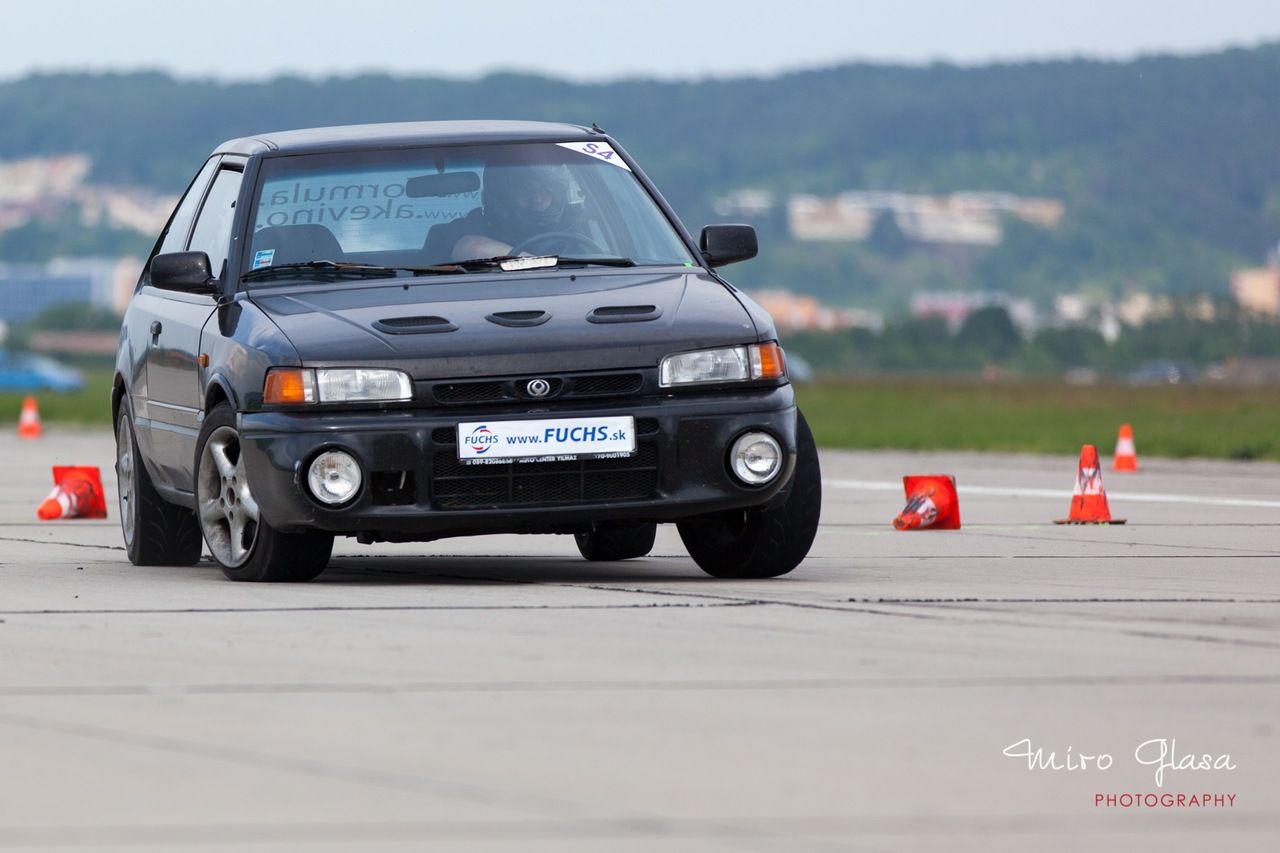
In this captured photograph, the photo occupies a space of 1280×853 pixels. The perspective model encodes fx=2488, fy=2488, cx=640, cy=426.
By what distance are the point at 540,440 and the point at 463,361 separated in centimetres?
36

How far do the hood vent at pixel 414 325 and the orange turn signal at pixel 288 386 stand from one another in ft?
1.00

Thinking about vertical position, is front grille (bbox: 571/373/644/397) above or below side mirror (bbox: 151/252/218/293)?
below

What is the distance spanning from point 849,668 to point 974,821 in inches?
73.6

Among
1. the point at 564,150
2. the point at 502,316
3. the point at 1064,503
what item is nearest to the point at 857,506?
the point at 1064,503

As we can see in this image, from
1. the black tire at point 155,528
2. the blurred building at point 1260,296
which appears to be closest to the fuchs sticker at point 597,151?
the black tire at point 155,528

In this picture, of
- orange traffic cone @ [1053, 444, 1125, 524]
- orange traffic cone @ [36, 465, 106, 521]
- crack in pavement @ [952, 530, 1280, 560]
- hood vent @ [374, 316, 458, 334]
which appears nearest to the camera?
hood vent @ [374, 316, 458, 334]

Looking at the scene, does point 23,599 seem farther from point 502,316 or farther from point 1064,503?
point 1064,503

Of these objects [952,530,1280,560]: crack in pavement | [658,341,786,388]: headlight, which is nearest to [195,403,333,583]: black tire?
[658,341,786,388]: headlight

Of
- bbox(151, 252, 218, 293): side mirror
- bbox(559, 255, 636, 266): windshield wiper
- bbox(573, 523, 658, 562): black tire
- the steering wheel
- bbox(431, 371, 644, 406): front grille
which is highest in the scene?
the steering wheel

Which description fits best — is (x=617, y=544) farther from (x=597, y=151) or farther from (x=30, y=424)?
(x=30, y=424)

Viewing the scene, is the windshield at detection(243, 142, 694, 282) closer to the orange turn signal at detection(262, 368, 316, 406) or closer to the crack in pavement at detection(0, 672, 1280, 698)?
the orange turn signal at detection(262, 368, 316, 406)

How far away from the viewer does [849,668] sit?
6.16 m

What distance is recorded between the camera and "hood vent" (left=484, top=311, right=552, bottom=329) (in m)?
8.33

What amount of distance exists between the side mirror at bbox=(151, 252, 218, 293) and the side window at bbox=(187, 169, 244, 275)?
0.19 meters
